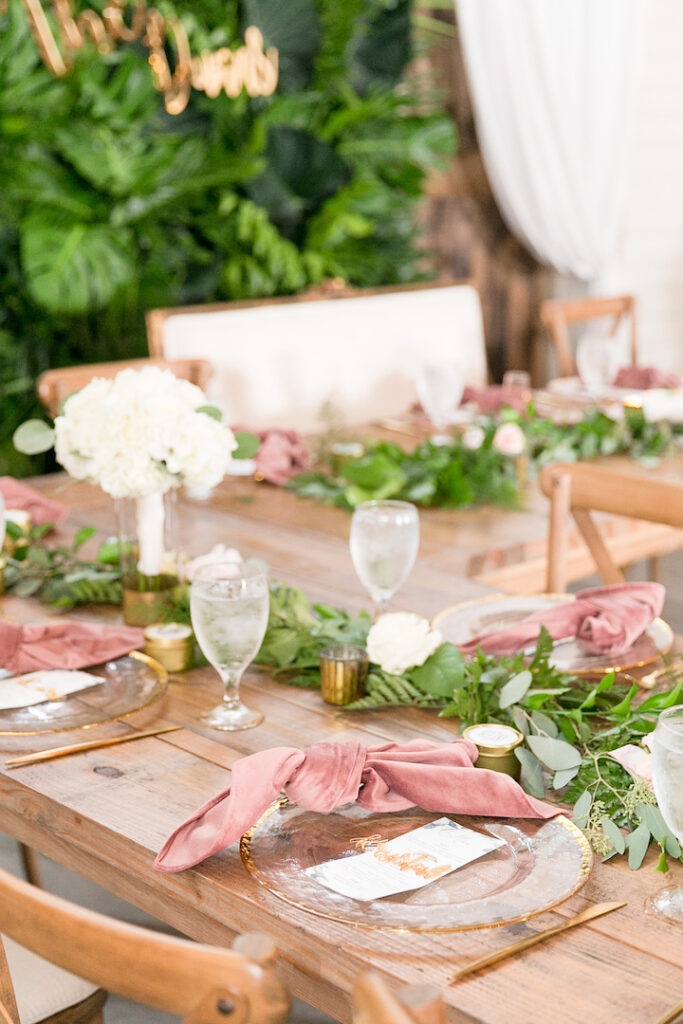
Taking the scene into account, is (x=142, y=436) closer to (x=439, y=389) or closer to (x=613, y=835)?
(x=613, y=835)

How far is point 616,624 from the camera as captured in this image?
1.49 meters

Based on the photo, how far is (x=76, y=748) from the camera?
1263 mm

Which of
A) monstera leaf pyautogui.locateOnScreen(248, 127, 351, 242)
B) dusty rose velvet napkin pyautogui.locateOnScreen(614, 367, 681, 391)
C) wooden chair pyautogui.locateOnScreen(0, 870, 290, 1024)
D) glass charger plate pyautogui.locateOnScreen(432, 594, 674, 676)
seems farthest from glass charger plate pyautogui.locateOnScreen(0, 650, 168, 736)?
monstera leaf pyautogui.locateOnScreen(248, 127, 351, 242)

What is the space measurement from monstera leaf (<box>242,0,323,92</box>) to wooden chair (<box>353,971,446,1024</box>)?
467cm

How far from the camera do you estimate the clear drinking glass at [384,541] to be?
4.99ft

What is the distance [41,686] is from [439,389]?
66.9 inches

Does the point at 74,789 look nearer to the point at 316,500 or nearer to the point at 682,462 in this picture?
the point at 316,500

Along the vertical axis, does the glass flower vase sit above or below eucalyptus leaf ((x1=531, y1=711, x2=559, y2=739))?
above

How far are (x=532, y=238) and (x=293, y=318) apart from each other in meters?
2.11

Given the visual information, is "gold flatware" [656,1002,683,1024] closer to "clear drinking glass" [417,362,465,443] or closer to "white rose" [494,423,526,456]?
"white rose" [494,423,526,456]

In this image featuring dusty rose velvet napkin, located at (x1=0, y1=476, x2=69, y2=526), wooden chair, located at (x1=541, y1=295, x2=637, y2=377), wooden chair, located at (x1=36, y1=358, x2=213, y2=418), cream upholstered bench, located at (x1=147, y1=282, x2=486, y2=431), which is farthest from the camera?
wooden chair, located at (x1=541, y1=295, x2=637, y2=377)

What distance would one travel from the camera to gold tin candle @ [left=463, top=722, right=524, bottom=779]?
116 cm

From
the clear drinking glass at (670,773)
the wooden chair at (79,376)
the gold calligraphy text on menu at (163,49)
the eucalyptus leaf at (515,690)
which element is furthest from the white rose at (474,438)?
the gold calligraphy text on menu at (163,49)

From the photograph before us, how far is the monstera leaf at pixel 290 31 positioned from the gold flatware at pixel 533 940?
445cm
